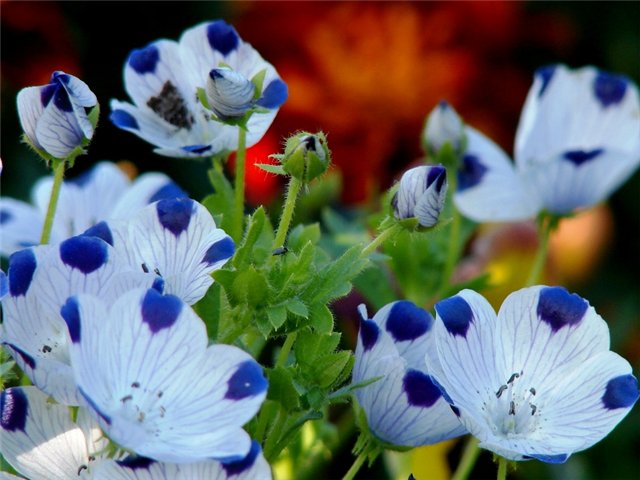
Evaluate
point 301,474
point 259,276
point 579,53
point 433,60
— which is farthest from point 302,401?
point 579,53

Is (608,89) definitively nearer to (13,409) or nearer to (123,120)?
(123,120)

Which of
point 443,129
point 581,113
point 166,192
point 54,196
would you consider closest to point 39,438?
point 54,196

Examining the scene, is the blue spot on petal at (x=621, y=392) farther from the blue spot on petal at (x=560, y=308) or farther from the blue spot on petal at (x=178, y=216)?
the blue spot on petal at (x=178, y=216)

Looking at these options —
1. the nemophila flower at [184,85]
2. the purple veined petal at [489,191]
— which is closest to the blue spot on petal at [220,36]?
the nemophila flower at [184,85]

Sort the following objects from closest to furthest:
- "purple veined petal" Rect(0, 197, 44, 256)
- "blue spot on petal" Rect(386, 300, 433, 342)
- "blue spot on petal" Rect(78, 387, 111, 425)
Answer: "blue spot on petal" Rect(78, 387, 111, 425), "blue spot on petal" Rect(386, 300, 433, 342), "purple veined petal" Rect(0, 197, 44, 256)

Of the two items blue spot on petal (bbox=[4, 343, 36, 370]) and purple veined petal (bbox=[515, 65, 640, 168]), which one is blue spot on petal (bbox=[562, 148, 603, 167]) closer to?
purple veined petal (bbox=[515, 65, 640, 168])

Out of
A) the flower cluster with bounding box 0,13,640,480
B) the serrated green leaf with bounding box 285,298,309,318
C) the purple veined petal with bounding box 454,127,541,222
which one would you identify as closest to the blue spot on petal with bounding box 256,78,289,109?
the flower cluster with bounding box 0,13,640,480
